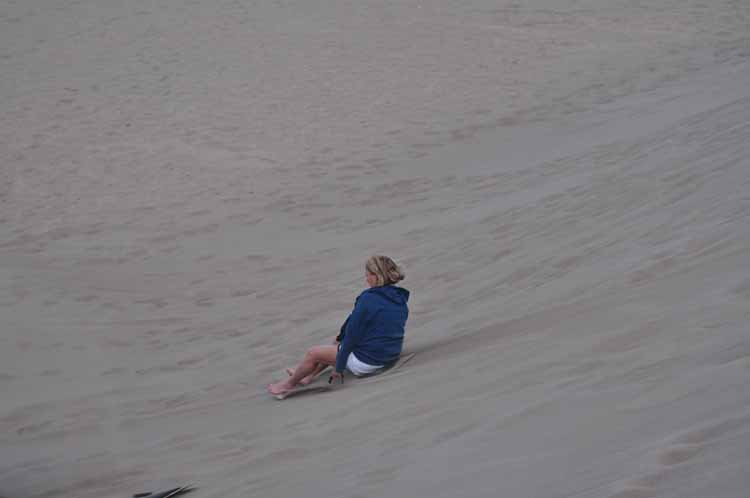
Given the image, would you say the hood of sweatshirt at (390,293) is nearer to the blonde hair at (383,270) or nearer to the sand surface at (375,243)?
the blonde hair at (383,270)

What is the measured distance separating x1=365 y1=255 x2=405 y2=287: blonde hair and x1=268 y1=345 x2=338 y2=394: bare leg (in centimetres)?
55

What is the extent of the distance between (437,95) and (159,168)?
5.49 meters

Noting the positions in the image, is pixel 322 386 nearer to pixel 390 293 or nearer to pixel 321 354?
pixel 321 354

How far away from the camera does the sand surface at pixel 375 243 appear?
14.3ft

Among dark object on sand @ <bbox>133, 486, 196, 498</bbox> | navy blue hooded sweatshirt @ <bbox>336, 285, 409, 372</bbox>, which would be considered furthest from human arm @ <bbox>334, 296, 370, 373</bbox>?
dark object on sand @ <bbox>133, 486, 196, 498</bbox>

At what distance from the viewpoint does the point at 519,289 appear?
765 centimetres

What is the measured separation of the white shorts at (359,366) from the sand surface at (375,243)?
1.12 ft

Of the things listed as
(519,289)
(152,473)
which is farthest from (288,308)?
(152,473)

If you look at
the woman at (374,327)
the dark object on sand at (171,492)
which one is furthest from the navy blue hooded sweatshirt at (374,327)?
the dark object on sand at (171,492)

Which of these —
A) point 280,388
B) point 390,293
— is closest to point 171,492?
point 280,388

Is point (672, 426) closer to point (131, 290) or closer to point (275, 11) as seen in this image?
point (131, 290)

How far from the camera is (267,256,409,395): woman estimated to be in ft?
20.9

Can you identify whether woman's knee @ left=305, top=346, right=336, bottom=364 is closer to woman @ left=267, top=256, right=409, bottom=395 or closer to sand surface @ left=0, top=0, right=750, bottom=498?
woman @ left=267, top=256, right=409, bottom=395

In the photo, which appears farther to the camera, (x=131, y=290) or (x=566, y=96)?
(x=566, y=96)
